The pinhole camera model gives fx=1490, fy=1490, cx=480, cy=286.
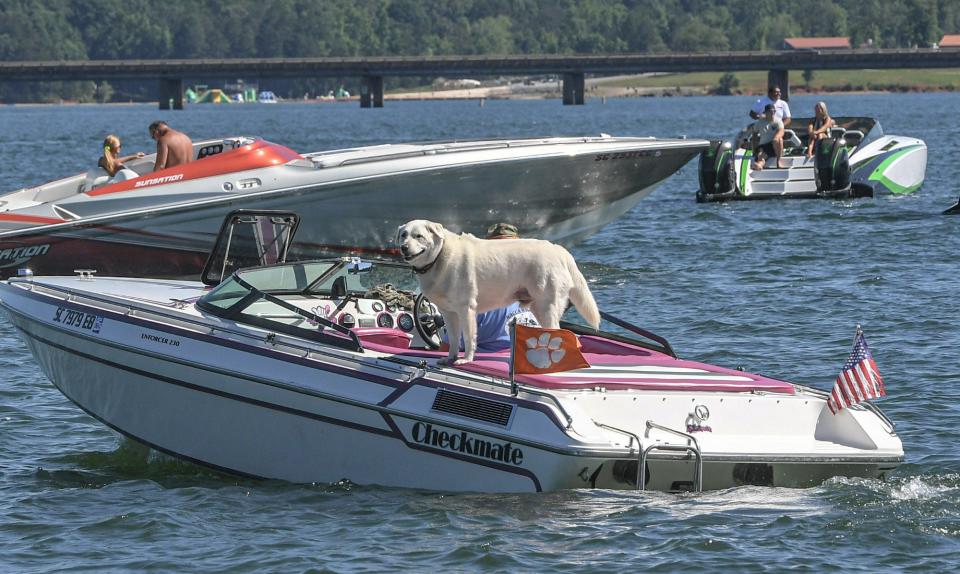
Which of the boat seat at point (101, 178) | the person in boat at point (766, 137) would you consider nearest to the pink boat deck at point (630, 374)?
the boat seat at point (101, 178)

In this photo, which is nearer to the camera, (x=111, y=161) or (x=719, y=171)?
(x=111, y=161)

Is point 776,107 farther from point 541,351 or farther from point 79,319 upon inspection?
point 541,351

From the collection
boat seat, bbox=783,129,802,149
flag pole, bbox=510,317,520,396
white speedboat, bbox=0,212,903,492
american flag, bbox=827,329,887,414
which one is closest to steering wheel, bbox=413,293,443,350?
white speedboat, bbox=0,212,903,492

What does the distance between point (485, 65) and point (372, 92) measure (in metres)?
14.7

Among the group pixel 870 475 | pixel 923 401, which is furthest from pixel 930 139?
pixel 870 475

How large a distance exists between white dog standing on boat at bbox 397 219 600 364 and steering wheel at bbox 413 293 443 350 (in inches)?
26.4

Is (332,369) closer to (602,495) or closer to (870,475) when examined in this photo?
(602,495)

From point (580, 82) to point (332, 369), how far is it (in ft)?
408

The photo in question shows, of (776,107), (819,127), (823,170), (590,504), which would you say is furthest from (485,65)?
(590,504)

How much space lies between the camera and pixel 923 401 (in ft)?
40.2

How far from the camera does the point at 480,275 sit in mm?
9273

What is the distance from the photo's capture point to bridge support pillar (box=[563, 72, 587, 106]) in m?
132

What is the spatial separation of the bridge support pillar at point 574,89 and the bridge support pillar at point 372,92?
53.8ft

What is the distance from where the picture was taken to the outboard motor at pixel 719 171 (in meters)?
27.7
